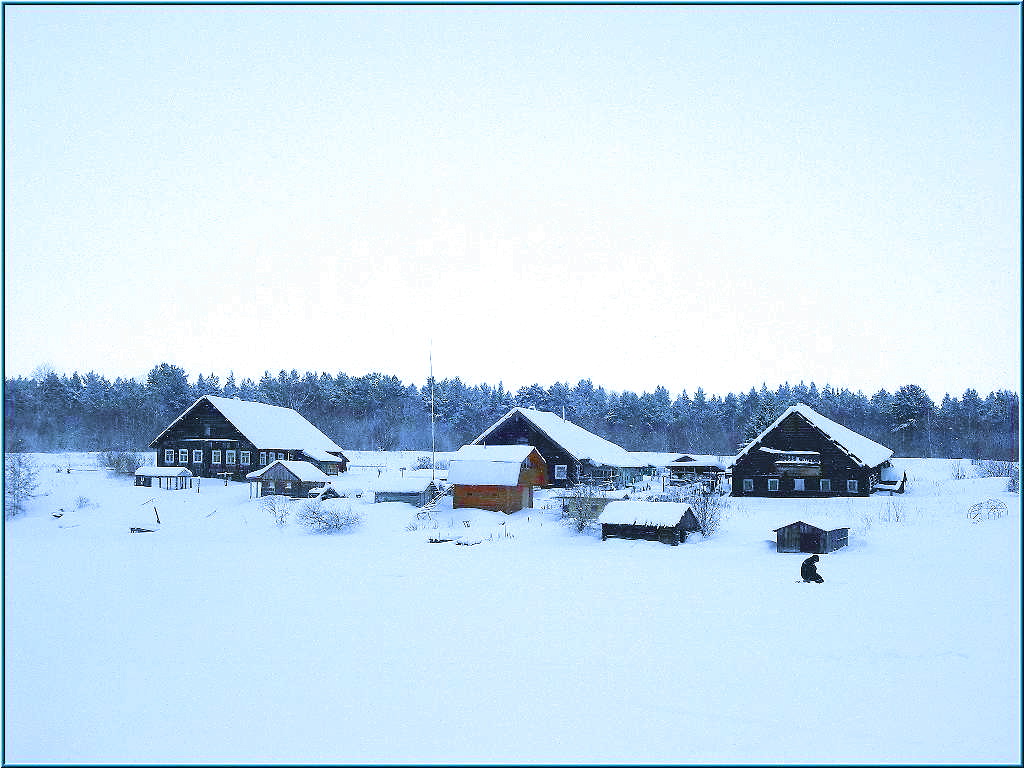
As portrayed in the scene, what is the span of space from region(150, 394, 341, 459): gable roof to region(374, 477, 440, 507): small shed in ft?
52.6

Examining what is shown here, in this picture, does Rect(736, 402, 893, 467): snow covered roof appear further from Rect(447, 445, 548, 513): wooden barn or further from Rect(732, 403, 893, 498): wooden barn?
Rect(447, 445, 548, 513): wooden barn

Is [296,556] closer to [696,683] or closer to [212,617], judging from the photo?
[212,617]

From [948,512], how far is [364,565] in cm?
2804

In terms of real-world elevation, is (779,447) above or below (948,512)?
above

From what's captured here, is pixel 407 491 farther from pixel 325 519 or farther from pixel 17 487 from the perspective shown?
pixel 17 487

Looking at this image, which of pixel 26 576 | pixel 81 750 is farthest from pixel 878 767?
pixel 26 576

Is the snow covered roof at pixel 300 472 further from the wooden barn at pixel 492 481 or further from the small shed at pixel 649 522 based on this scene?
the small shed at pixel 649 522

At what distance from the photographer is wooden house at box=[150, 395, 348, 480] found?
184 ft

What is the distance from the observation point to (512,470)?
4109cm

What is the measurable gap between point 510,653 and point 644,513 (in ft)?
58.9

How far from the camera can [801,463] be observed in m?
44.6

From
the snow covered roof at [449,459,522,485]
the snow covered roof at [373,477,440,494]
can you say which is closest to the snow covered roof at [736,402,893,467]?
the snow covered roof at [449,459,522,485]

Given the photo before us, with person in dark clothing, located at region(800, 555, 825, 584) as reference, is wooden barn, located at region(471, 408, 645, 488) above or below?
above

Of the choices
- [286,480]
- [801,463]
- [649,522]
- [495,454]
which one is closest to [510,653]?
[649,522]
